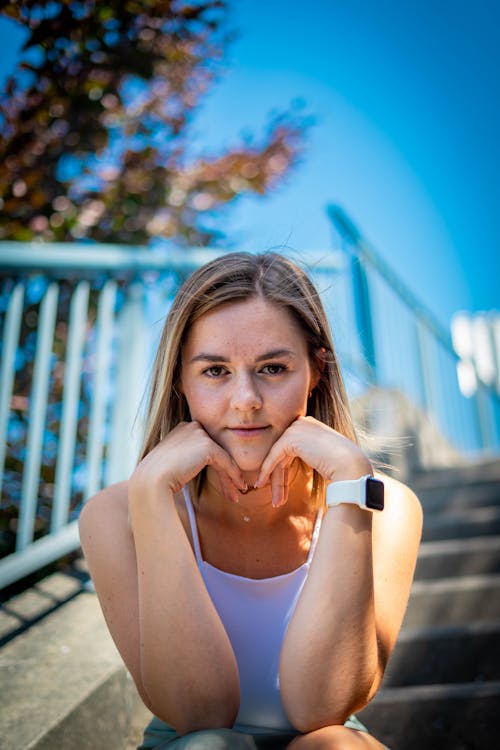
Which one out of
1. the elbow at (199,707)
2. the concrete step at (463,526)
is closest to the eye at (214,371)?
the elbow at (199,707)

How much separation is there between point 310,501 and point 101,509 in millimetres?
631

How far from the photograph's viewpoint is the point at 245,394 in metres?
1.41

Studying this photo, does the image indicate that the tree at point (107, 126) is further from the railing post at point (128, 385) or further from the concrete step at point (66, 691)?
the concrete step at point (66, 691)

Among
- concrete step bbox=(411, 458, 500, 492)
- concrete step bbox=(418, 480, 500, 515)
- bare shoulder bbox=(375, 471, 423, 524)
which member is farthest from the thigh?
concrete step bbox=(411, 458, 500, 492)

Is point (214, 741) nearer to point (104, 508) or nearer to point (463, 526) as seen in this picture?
point (104, 508)

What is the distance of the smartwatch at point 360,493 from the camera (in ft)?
4.24

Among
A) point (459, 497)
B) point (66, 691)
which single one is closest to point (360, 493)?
point (66, 691)

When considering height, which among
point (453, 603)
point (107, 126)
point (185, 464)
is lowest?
point (453, 603)

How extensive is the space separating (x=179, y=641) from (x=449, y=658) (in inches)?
54.6

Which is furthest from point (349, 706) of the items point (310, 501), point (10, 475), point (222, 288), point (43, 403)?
point (10, 475)

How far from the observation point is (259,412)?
4.81ft

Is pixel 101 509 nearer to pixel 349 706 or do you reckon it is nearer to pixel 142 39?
pixel 349 706

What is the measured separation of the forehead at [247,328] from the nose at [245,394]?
9 centimetres

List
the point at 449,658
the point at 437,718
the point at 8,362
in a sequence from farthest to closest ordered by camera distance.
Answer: the point at 449,658, the point at 8,362, the point at 437,718
